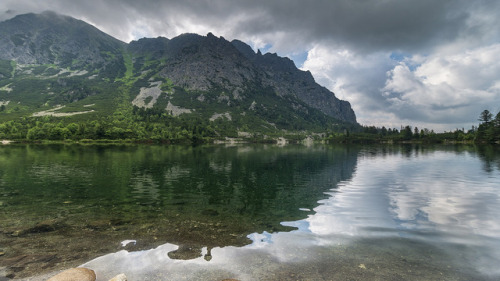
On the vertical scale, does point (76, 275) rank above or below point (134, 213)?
above

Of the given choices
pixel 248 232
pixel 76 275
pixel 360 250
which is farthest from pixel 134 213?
pixel 360 250

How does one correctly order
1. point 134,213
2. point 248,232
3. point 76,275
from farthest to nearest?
point 134,213 → point 248,232 → point 76,275

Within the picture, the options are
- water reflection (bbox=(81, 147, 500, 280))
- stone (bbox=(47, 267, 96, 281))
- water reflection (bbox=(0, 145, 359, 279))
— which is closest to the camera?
stone (bbox=(47, 267, 96, 281))

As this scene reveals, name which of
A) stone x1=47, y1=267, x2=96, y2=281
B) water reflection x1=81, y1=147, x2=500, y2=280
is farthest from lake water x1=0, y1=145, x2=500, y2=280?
stone x1=47, y1=267, x2=96, y2=281

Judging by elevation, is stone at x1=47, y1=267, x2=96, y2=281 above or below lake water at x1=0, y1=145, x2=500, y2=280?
above

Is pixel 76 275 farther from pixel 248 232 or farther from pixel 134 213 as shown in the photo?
pixel 134 213

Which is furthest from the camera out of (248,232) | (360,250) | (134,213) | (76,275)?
(134,213)

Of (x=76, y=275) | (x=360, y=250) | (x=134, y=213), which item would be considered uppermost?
(x=76, y=275)

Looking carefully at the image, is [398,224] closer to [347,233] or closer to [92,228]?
[347,233]

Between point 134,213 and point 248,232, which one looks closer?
point 248,232

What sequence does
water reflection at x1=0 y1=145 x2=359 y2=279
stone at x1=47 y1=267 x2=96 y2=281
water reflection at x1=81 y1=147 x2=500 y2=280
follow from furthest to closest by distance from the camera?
water reflection at x1=0 y1=145 x2=359 y2=279, water reflection at x1=81 y1=147 x2=500 y2=280, stone at x1=47 y1=267 x2=96 y2=281

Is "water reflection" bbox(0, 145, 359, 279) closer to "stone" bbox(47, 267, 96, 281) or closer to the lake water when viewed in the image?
the lake water

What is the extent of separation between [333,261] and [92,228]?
67.7 feet

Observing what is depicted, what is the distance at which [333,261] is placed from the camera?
15.9 m
